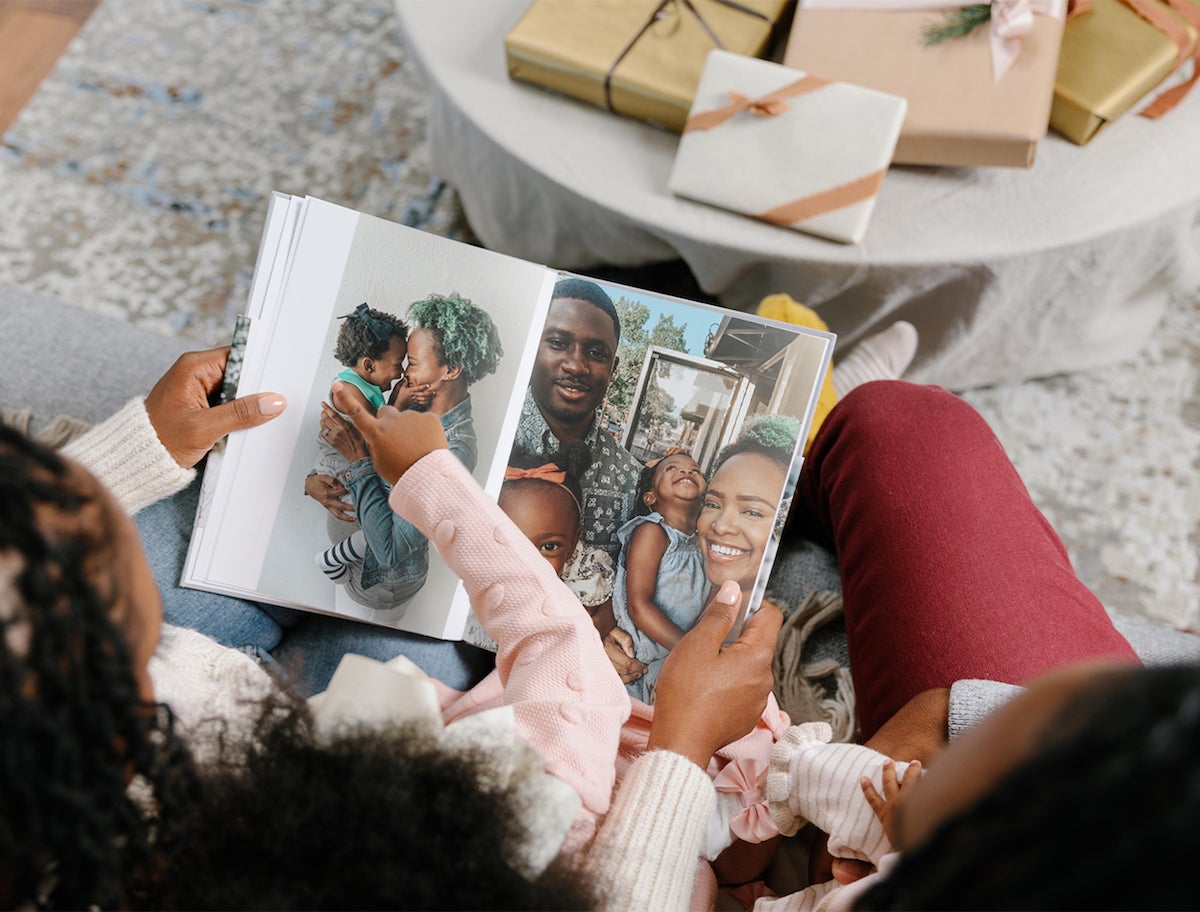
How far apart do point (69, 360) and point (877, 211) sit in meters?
0.79

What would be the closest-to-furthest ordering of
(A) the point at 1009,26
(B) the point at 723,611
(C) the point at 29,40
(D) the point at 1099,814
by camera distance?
(D) the point at 1099,814 < (B) the point at 723,611 < (A) the point at 1009,26 < (C) the point at 29,40

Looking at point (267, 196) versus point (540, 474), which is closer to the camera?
point (540, 474)

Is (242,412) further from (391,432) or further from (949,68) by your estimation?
(949,68)

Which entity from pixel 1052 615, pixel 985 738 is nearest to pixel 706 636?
pixel 1052 615

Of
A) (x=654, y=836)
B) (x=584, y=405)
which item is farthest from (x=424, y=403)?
(x=654, y=836)

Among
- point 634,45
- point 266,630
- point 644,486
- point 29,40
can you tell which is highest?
point 634,45

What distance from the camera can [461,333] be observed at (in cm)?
67

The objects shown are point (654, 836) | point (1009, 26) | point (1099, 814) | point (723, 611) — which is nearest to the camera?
point (1099, 814)

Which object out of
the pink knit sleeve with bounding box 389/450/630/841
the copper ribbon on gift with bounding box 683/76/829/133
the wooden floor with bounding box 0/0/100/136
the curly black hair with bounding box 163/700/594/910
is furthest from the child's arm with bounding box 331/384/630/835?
the wooden floor with bounding box 0/0/100/136

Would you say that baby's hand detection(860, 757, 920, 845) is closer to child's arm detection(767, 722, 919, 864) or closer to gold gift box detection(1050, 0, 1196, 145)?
child's arm detection(767, 722, 919, 864)

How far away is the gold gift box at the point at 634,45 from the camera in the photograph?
0.87 m

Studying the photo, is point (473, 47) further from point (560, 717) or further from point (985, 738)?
point (985, 738)

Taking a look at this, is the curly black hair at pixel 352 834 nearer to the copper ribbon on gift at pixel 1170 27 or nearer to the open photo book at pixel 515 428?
the open photo book at pixel 515 428

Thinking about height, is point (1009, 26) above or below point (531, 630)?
above
